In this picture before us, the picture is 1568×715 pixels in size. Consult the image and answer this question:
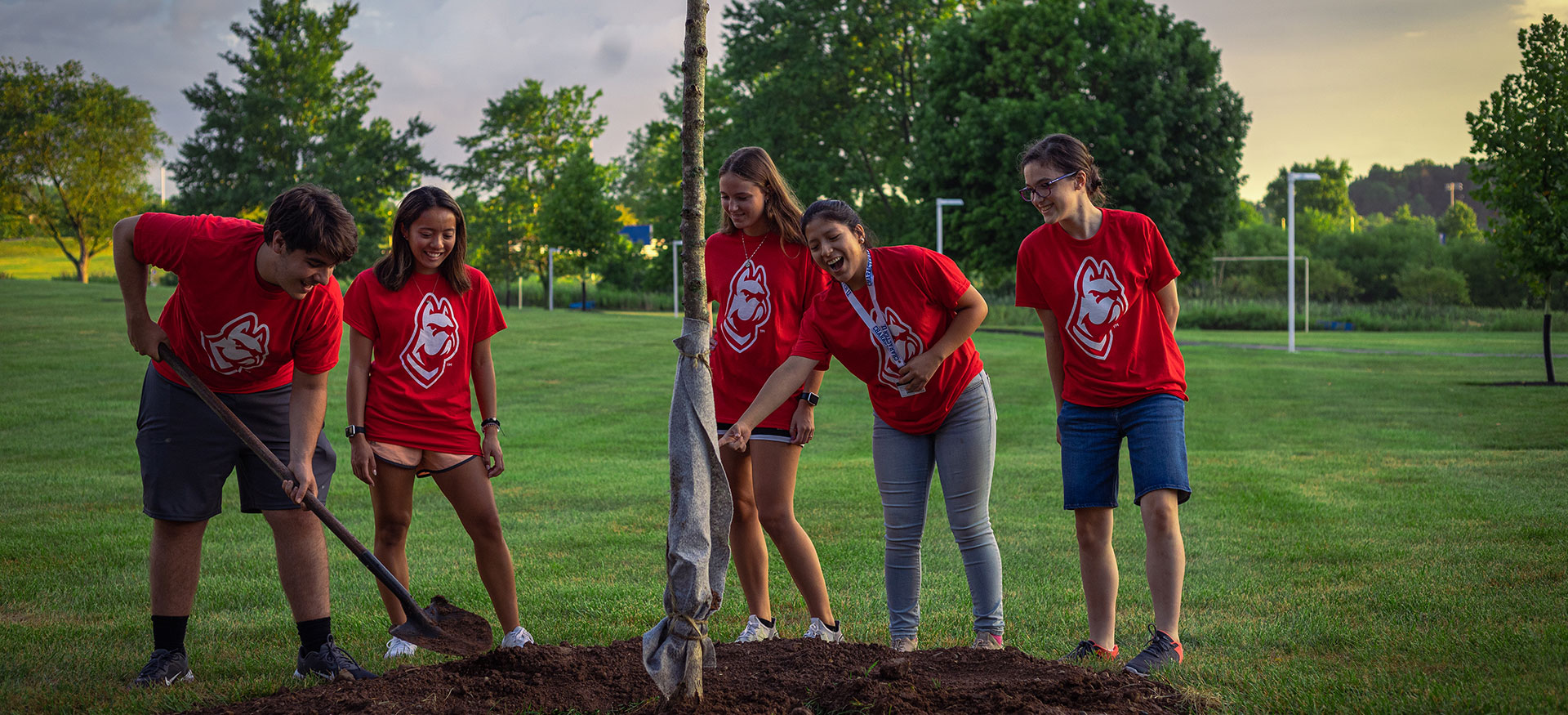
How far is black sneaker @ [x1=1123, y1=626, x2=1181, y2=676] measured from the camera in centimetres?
373

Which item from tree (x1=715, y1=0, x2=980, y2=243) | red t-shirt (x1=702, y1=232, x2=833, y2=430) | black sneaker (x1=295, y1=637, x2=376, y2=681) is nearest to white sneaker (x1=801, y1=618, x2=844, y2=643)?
red t-shirt (x1=702, y1=232, x2=833, y2=430)

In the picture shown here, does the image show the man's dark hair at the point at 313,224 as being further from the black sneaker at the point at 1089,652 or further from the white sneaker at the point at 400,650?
the black sneaker at the point at 1089,652

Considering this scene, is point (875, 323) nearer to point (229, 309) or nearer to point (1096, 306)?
point (1096, 306)

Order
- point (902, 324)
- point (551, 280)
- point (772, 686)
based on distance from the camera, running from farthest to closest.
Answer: point (551, 280), point (902, 324), point (772, 686)

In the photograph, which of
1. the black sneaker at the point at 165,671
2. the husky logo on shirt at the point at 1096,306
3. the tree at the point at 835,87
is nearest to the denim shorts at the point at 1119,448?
the husky logo on shirt at the point at 1096,306

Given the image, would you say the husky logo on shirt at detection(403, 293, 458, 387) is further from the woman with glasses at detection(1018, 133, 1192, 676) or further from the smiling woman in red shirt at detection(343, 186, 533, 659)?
the woman with glasses at detection(1018, 133, 1192, 676)

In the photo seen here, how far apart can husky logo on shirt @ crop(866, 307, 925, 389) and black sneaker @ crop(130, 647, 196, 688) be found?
9.28ft

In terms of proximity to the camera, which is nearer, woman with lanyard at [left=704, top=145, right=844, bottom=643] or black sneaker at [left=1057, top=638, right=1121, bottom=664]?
black sneaker at [left=1057, top=638, right=1121, bottom=664]

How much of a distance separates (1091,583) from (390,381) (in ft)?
9.04

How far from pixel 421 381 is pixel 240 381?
0.65 metres

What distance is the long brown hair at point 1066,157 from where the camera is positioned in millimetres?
3889

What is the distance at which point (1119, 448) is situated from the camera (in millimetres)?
3799

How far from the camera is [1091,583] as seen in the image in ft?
13.4

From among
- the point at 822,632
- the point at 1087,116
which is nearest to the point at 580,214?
the point at 1087,116
